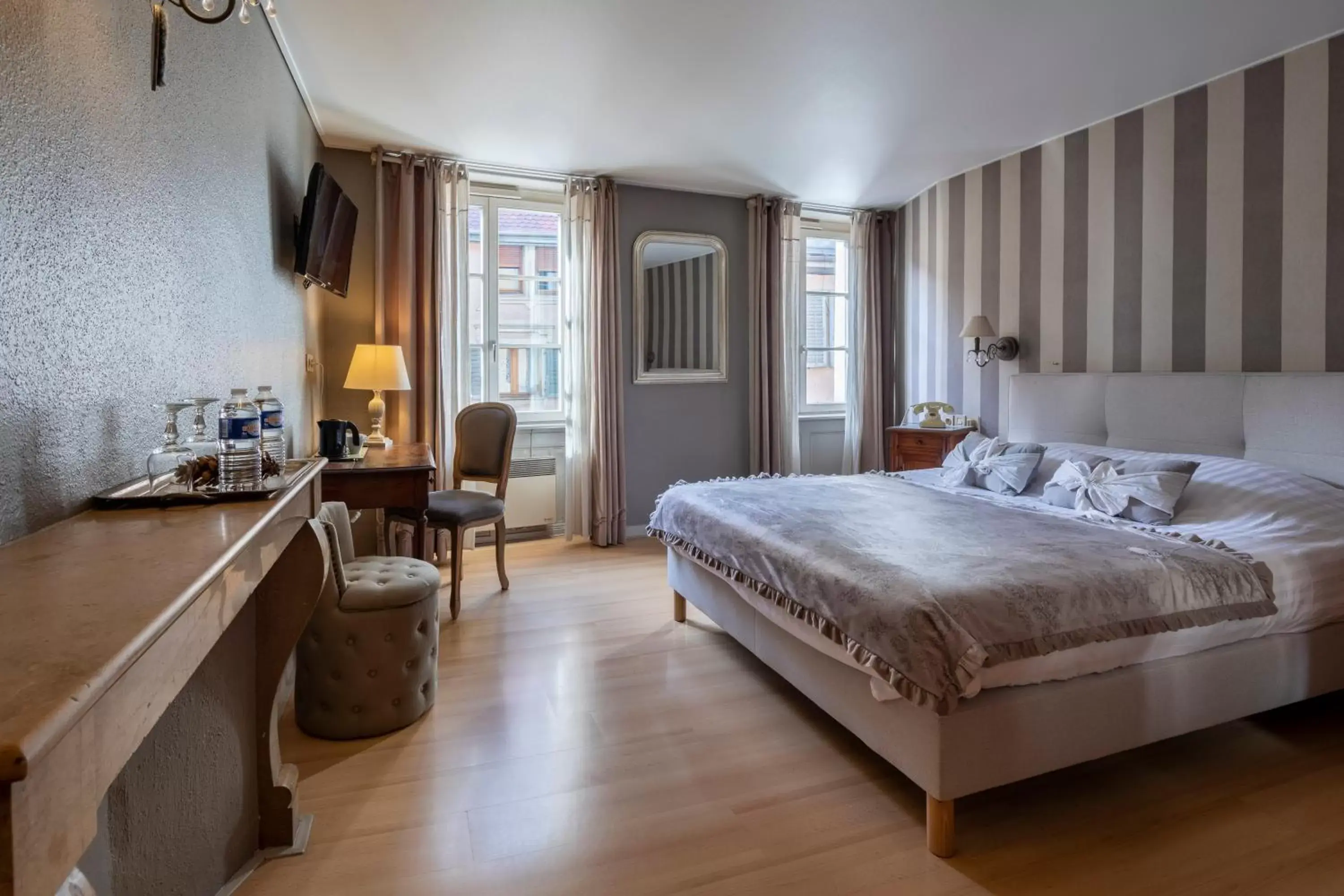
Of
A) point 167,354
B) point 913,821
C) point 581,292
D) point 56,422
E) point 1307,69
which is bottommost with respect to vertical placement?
point 913,821

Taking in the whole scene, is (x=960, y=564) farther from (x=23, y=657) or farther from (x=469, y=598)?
(x=469, y=598)

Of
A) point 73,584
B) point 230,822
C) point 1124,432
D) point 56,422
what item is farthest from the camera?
point 1124,432

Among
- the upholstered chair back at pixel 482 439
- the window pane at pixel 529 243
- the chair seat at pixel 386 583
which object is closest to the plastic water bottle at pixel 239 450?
the chair seat at pixel 386 583

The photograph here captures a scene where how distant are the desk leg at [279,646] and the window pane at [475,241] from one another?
3.47 meters

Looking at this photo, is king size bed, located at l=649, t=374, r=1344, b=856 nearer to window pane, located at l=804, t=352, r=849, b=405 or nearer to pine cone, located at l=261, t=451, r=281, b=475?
→ pine cone, located at l=261, t=451, r=281, b=475

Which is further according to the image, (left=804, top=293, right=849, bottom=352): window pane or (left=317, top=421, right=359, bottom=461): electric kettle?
(left=804, top=293, right=849, bottom=352): window pane

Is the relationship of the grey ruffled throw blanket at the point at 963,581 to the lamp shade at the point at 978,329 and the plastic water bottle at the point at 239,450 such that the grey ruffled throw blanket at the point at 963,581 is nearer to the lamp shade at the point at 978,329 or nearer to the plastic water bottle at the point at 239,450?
the plastic water bottle at the point at 239,450

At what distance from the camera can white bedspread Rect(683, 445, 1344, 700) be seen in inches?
72.5

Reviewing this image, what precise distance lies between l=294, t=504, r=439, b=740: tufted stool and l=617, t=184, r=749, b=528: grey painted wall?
286 cm

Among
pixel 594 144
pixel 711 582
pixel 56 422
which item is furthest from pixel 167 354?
pixel 594 144

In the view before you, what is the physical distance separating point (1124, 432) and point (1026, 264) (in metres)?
1.35

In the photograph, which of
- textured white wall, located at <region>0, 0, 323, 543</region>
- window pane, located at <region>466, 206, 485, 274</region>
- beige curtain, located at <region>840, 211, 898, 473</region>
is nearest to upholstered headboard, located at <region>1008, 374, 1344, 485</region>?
beige curtain, located at <region>840, 211, 898, 473</region>

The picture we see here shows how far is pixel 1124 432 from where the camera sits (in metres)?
3.63

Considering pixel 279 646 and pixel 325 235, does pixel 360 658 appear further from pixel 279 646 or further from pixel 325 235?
pixel 325 235
